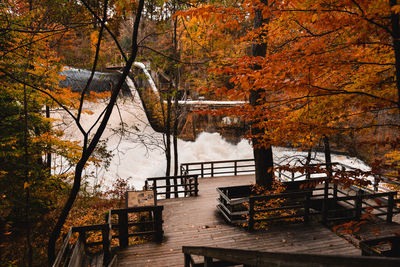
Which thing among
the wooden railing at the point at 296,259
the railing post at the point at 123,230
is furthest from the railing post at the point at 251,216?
the wooden railing at the point at 296,259

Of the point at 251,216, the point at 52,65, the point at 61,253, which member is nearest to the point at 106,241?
the point at 61,253

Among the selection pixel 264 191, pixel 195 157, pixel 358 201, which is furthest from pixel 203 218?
pixel 195 157

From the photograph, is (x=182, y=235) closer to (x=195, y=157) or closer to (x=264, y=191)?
(x=264, y=191)

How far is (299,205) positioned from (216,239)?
8.56ft

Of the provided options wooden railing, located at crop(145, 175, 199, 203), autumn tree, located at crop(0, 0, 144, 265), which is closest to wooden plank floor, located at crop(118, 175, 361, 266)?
Result: wooden railing, located at crop(145, 175, 199, 203)

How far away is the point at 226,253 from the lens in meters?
2.31

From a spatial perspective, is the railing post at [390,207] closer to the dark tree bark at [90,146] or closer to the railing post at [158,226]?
the railing post at [158,226]

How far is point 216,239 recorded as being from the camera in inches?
238

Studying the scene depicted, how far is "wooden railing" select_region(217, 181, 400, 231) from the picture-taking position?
20.7 feet

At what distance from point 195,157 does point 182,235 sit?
14.4 meters

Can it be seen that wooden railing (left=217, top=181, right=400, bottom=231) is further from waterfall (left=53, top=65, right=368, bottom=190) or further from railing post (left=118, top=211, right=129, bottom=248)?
waterfall (left=53, top=65, right=368, bottom=190)

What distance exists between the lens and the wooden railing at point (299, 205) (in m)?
6.32

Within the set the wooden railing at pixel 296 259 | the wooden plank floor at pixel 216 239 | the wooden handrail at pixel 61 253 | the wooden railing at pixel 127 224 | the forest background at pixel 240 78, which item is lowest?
the wooden plank floor at pixel 216 239

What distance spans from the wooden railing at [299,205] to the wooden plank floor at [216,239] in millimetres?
345
